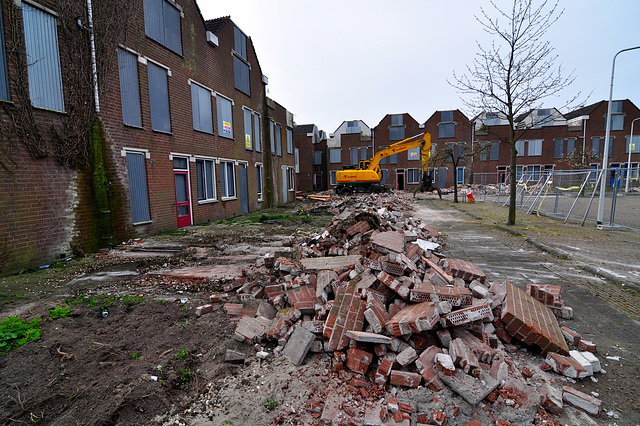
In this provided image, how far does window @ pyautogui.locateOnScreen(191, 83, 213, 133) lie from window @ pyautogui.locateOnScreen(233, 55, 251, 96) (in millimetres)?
3163

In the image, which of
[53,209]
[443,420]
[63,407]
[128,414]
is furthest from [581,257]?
[53,209]

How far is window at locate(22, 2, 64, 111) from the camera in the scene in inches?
263

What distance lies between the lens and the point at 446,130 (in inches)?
1608

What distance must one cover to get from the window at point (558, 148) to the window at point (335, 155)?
2755 cm

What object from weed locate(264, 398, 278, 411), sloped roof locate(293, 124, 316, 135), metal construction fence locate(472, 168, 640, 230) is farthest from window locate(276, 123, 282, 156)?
sloped roof locate(293, 124, 316, 135)

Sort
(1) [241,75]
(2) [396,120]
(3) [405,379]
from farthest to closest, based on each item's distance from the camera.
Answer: (2) [396,120] → (1) [241,75] → (3) [405,379]

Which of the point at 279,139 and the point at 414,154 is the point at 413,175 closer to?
the point at 414,154

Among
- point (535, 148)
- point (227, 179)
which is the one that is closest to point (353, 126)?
point (535, 148)

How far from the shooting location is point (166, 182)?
434 inches

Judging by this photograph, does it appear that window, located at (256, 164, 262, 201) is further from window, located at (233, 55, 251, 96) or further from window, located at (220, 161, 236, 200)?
window, located at (233, 55, 251, 96)

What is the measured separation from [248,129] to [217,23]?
5360 millimetres

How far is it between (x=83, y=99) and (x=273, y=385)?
866cm

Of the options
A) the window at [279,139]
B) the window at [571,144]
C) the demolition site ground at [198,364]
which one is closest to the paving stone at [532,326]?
the demolition site ground at [198,364]

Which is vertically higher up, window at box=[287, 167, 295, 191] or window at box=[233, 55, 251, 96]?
window at box=[233, 55, 251, 96]
